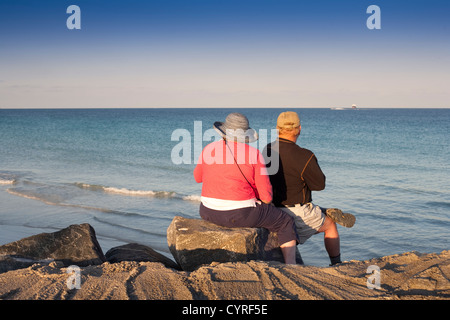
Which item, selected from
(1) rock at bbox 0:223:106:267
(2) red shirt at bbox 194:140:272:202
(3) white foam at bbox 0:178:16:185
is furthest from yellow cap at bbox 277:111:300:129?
(3) white foam at bbox 0:178:16:185

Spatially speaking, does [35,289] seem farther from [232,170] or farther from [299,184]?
[299,184]

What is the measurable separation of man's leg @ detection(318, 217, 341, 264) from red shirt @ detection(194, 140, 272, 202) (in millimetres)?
1046

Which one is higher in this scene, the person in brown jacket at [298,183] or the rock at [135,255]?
the person in brown jacket at [298,183]

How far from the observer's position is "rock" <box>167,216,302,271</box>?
182 inches

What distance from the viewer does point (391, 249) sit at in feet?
25.7

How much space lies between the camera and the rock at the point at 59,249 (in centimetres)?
461

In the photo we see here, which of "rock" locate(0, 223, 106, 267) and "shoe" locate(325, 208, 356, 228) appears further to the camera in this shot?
"shoe" locate(325, 208, 356, 228)

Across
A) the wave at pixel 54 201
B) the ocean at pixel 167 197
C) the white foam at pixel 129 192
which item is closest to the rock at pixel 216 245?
the ocean at pixel 167 197

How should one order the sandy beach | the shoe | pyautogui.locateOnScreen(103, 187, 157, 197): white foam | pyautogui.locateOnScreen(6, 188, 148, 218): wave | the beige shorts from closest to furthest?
the sandy beach < the beige shorts < the shoe < pyautogui.locateOnScreen(6, 188, 148, 218): wave < pyautogui.locateOnScreen(103, 187, 157, 197): white foam

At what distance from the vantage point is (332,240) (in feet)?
17.0

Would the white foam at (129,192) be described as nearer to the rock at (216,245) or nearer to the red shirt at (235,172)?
the rock at (216,245)

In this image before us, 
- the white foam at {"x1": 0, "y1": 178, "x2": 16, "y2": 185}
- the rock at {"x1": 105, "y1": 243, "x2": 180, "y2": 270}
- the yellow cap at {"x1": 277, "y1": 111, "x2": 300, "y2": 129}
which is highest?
the yellow cap at {"x1": 277, "y1": 111, "x2": 300, "y2": 129}

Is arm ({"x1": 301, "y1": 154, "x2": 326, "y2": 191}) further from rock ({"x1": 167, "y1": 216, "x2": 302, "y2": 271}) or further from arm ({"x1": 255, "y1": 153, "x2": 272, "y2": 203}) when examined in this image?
rock ({"x1": 167, "y1": 216, "x2": 302, "y2": 271})

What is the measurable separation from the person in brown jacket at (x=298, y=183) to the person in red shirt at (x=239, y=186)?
25 centimetres
